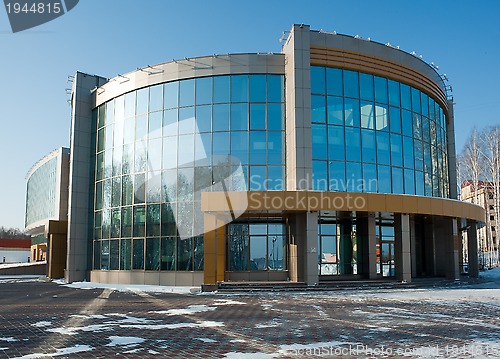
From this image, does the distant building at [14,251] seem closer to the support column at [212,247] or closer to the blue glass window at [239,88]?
the blue glass window at [239,88]

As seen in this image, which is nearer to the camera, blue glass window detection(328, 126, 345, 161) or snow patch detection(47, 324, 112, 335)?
snow patch detection(47, 324, 112, 335)

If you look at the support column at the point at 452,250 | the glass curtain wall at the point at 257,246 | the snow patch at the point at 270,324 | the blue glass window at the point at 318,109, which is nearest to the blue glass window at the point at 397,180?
the support column at the point at 452,250

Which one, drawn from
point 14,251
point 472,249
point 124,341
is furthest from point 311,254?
point 14,251

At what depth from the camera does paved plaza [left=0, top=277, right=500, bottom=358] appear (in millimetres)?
9852

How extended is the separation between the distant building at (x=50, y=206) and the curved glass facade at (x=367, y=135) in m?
22.5

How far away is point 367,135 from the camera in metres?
29.7

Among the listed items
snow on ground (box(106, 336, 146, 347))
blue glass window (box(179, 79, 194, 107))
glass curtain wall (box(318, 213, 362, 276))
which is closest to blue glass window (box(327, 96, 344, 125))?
glass curtain wall (box(318, 213, 362, 276))

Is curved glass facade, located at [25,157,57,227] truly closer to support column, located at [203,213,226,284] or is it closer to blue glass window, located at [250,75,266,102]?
blue glass window, located at [250,75,266,102]

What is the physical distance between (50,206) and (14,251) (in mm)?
52364

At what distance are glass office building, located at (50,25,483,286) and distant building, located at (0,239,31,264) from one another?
6983 cm

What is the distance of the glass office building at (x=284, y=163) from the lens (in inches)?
1113

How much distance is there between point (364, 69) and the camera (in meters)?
30.0

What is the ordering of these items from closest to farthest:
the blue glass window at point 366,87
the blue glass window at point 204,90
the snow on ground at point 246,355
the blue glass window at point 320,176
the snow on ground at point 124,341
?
the snow on ground at point 246,355
the snow on ground at point 124,341
the blue glass window at point 320,176
the blue glass window at point 366,87
the blue glass window at point 204,90

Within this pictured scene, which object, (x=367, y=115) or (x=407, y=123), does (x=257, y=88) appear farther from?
(x=407, y=123)
